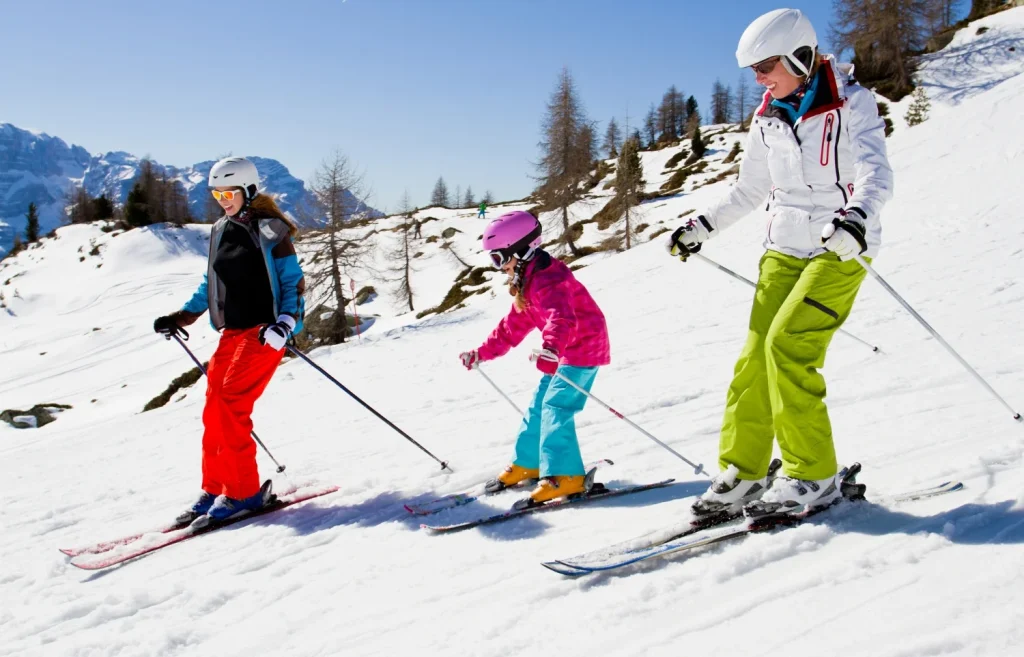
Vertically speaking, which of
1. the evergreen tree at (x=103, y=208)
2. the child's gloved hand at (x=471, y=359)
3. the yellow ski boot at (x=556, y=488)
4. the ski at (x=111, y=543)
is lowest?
the ski at (x=111, y=543)

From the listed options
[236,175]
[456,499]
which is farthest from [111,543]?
[236,175]

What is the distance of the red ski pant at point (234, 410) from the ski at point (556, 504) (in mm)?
1497

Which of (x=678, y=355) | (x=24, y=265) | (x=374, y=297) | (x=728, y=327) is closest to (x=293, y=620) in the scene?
(x=678, y=355)

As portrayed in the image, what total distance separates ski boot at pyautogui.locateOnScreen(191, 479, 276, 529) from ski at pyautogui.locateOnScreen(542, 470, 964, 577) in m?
2.61

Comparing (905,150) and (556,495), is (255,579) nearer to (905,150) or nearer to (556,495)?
(556,495)

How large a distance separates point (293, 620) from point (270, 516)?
1759 mm

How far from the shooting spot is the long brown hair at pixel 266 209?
468 centimetres

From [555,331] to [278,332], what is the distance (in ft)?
6.26

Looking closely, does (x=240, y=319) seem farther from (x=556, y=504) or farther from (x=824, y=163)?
(x=824, y=163)

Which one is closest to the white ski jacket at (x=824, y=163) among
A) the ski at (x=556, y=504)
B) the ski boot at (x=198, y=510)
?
the ski at (x=556, y=504)

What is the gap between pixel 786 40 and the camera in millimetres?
2924

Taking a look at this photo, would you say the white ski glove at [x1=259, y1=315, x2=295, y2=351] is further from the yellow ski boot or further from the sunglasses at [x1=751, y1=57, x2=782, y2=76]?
the sunglasses at [x1=751, y1=57, x2=782, y2=76]

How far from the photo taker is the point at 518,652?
2.42 metres

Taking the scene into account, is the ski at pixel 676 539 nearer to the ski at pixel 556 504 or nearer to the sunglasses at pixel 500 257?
the ski at pixel 556 504
